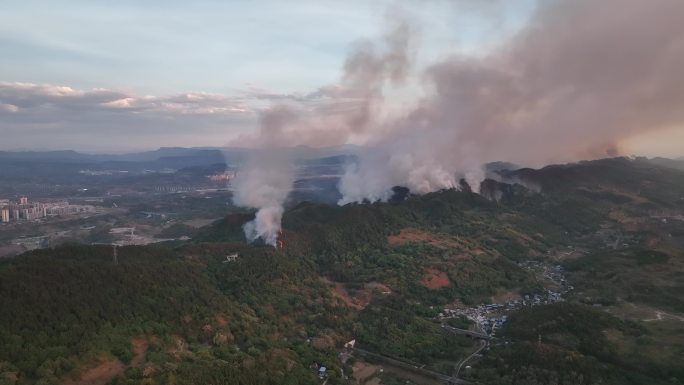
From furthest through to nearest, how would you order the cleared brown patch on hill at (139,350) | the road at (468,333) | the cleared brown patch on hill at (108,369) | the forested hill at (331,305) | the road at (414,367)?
the road at (468,333) → the road at (414,367) → the forested hill at (331,305) → the cleared brown patch on hill at (139,350) → the cleared brown patch on hill at (108,369)

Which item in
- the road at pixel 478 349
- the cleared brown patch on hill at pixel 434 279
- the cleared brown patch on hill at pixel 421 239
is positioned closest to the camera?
the road at pixel 478 349

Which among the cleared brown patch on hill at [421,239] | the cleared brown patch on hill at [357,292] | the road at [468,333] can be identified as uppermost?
the cleared brown patch on hill at [421,239]

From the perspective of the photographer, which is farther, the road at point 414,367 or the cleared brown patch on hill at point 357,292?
the cleared brown patch on hill at point 357,292

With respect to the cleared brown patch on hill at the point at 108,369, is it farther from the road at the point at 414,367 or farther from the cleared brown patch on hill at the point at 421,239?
the cleared brown patch on hill at the point at 421,239

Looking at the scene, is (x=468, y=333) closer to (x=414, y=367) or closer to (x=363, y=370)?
(x=414, y=367)

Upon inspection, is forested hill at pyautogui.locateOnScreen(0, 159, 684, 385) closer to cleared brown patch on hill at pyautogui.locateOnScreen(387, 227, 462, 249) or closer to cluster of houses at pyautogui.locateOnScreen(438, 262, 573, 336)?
cleared brown patch on hill at pyautogui.locateOnScreen(387, 227, 462, 249)

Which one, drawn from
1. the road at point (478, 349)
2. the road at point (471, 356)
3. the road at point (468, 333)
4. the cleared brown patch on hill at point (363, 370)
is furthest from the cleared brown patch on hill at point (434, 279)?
the cleared brown patch on hill at point (363, 370)

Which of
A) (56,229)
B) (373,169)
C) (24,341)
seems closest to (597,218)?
(373,169)

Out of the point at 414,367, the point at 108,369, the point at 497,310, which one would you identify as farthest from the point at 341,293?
the point at 108,369

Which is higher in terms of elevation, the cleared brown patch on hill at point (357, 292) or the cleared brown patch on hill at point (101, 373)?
the cleared brown patch on hill at point (101, 373)
